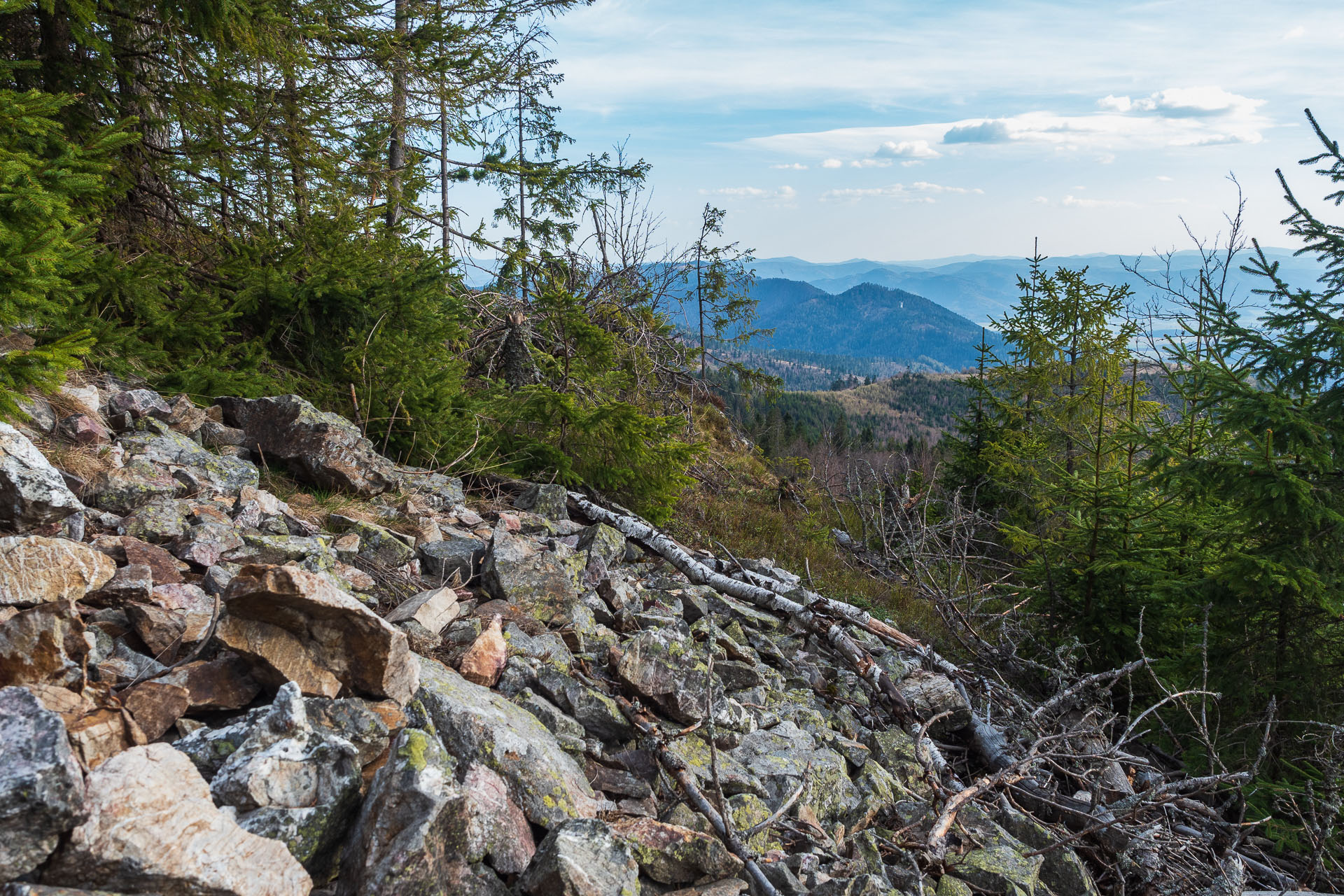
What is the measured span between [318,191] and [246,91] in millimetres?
1239

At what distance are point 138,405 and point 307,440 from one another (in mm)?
1063

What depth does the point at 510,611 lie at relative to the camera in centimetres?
411

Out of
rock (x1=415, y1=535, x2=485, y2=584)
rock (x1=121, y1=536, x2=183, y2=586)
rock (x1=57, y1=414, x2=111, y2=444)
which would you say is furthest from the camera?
rock (x1=415, y1=535, x2=485, y2=584)

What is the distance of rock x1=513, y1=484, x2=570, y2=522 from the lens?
21.1 ft

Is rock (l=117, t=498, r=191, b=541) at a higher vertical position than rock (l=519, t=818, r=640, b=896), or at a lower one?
higher

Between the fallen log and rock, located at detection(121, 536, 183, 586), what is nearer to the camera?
the fallen log

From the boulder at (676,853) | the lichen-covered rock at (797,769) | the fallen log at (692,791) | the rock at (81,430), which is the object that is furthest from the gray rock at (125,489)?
the lichen-covered rock at (797,769)

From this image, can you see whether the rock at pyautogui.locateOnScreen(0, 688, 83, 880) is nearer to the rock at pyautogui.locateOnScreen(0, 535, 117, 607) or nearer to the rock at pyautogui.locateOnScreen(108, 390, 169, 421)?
the rock at pyautogui.locateOnScreen(0, 535, 117, 607)

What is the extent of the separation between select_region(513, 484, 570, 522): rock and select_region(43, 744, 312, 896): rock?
172 inches

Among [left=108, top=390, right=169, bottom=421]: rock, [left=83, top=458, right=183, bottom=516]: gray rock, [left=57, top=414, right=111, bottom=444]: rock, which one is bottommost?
[left=83, top=458, right=183, bottom=516]: gray rock

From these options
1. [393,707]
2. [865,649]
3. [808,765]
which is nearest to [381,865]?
[393,707]

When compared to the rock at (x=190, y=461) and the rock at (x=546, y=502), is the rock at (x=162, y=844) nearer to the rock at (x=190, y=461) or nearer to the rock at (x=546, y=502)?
the rock at (x=190, y=461)

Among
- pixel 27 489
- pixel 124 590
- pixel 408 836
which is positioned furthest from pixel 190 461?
pixel 408 836

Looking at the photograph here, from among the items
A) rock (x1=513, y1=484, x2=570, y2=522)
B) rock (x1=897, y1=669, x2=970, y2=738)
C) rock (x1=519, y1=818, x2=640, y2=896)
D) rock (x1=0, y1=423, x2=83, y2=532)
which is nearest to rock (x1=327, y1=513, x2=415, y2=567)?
rock (x1=0, y1=423, x2=83, y2=532)
